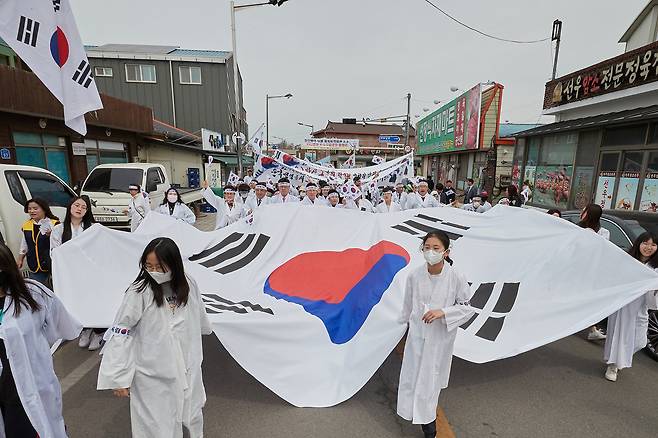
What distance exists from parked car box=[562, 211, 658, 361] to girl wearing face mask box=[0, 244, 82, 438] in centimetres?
578

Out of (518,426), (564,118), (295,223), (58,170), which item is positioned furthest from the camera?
(564,118)

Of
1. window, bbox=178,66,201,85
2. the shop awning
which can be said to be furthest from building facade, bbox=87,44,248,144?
the shop awning

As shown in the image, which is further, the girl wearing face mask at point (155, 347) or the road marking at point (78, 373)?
the road marking at point (78, 373)

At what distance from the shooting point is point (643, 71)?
9820 mm

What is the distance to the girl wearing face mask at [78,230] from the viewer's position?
166 inches

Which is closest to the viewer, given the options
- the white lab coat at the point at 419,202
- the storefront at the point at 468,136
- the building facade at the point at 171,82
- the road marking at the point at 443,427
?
the road marking at the point at 443,427

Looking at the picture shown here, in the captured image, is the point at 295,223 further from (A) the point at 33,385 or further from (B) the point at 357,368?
(A) the point at 33,385

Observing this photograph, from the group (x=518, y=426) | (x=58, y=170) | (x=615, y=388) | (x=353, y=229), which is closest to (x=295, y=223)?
(x=353, y=229)

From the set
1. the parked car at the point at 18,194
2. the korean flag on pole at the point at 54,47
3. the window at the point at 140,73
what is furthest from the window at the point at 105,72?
the korean flag on pole at the point at 54,47

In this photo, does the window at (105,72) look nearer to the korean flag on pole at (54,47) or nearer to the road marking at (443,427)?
the korean flag on pole at (54,47)

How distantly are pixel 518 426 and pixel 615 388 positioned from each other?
54.1 inches

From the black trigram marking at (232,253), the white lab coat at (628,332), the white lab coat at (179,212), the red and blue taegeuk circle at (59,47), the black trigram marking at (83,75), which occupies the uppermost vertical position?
the red and blue taegeuk circle at (59,47)

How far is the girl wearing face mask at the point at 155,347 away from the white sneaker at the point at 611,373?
4053mm

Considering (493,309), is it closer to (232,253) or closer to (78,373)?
(232,253)
